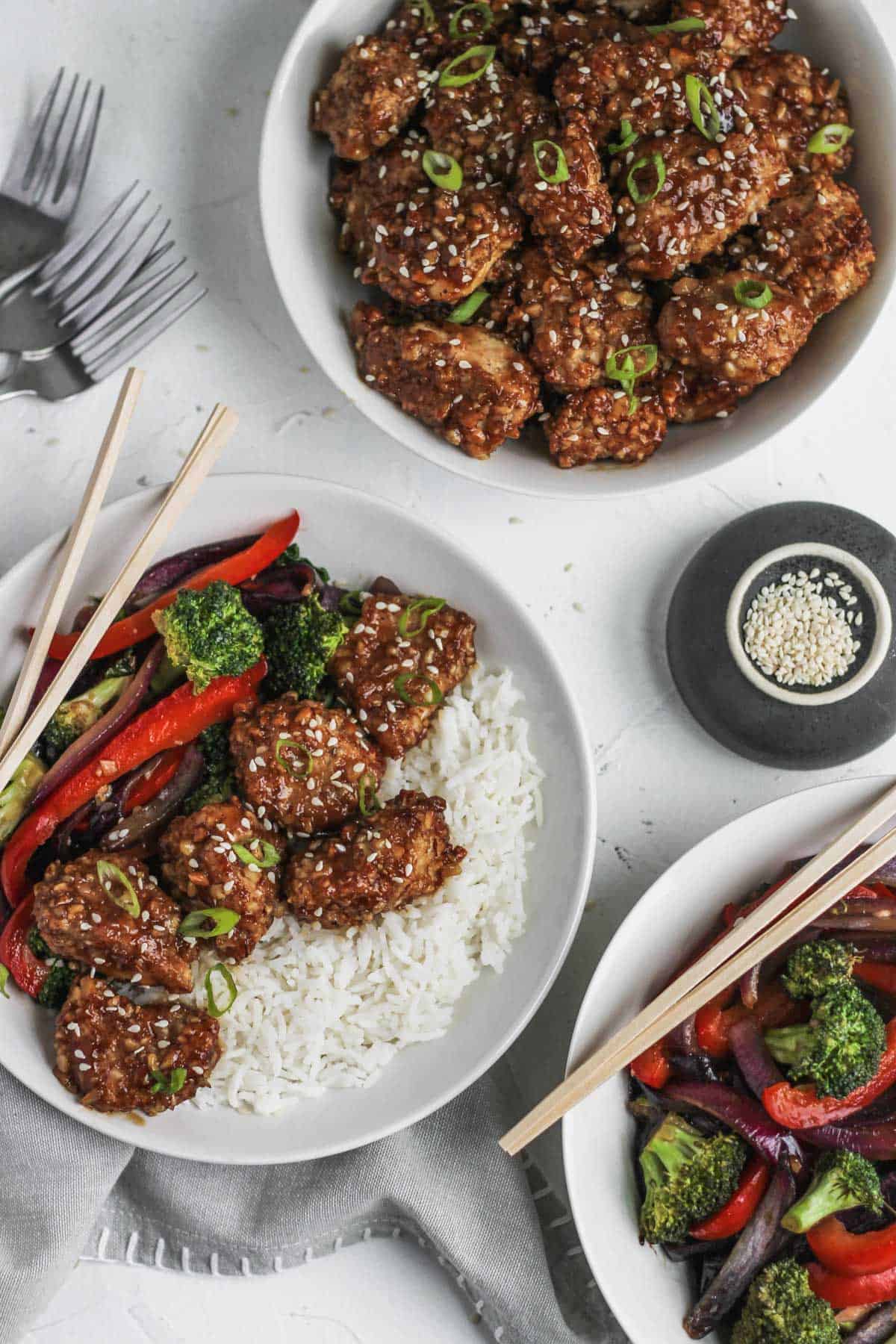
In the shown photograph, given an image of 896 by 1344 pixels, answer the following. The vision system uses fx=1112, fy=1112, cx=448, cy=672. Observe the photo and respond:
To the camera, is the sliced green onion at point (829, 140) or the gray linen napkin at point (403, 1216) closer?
the sliced green onion at point (829, 140)

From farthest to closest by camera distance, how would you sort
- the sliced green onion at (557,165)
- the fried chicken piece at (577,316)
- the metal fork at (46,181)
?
the metal fork at (46,181)
the fried chicken piece at (577,316)
the sliced green onion at (557,165)

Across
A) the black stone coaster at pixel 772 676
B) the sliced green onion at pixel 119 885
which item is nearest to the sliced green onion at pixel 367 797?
the sliced green onion at pixel 119 885

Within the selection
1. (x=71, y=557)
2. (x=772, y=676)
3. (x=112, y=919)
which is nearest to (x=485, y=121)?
(x=71, y=557)

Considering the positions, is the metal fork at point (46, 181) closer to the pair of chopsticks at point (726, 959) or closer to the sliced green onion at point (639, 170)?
the sliced green onion at point (639, 170)

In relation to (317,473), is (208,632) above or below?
above

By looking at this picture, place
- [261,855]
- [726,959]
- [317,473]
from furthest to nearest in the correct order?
[317,473], [726,959], [261,855]

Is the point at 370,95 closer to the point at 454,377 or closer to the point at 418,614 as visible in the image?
the point at 454,377
